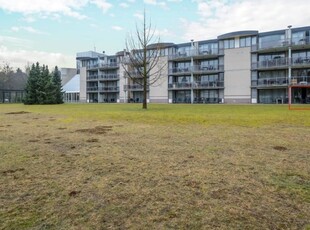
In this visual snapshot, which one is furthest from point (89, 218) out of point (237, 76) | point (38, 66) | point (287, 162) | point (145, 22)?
point (38, 66)

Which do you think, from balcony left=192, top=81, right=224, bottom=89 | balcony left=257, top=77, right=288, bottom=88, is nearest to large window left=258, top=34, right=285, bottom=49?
balcony left=257, top=77, right=288, bottom=88

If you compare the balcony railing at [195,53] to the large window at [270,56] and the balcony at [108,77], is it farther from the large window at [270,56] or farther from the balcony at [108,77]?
the balcony at [108,77]

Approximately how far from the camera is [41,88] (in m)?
49.6

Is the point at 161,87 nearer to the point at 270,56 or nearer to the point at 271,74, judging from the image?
the point at 271,74

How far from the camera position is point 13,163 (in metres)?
5.45

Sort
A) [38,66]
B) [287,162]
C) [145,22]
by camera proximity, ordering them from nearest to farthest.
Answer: [287,162] → [145,22] → [38,66]

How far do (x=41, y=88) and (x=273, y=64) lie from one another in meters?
39.8

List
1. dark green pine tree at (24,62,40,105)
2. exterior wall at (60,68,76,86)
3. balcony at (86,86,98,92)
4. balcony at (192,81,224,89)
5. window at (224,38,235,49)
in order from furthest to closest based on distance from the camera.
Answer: exterior wall at (60,68,76,86) → balcony at (86,86,98,92) → dark green pine tree at (24,62,40,105) → balcony at (192,81,224,89) → window at (224,38,235,49)

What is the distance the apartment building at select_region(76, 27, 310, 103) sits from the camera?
40.8 m

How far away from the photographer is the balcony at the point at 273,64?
135 ft

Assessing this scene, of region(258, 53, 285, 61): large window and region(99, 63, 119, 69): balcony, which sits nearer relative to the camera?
region(258, 53, 285, 61): large window

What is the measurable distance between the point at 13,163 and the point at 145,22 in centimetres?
2527

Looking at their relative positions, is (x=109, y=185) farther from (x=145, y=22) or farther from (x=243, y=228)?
(x=145, y=22)

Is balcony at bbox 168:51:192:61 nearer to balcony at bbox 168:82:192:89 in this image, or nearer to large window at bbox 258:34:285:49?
balcony at bbox 168:82:192:89
